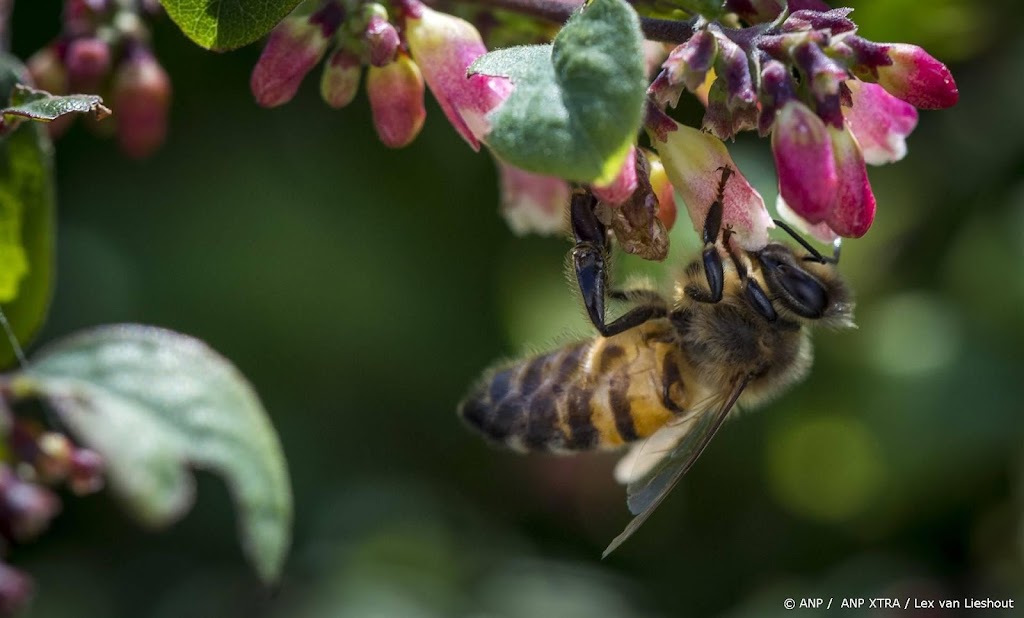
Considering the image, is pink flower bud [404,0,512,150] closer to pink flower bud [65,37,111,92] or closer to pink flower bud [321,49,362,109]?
pink flower bud [321,49,362,109]

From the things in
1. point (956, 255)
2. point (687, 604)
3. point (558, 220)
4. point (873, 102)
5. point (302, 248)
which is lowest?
point (687, 604)

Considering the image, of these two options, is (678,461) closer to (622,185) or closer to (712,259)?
(712,259)

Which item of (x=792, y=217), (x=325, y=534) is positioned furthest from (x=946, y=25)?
(x=325, y=534)

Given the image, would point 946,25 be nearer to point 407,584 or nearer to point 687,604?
point 687,604

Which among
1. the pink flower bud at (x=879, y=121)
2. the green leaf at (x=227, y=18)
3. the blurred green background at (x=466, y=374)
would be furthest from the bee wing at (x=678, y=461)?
the blurred green background at (x=466, y=374)

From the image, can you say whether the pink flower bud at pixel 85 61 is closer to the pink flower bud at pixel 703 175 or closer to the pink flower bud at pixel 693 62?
Answer: the pink flower bud at pixel 703 175

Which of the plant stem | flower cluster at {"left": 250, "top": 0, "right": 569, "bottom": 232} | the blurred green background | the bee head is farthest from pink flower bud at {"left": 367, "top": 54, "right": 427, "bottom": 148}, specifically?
the blurred green background
